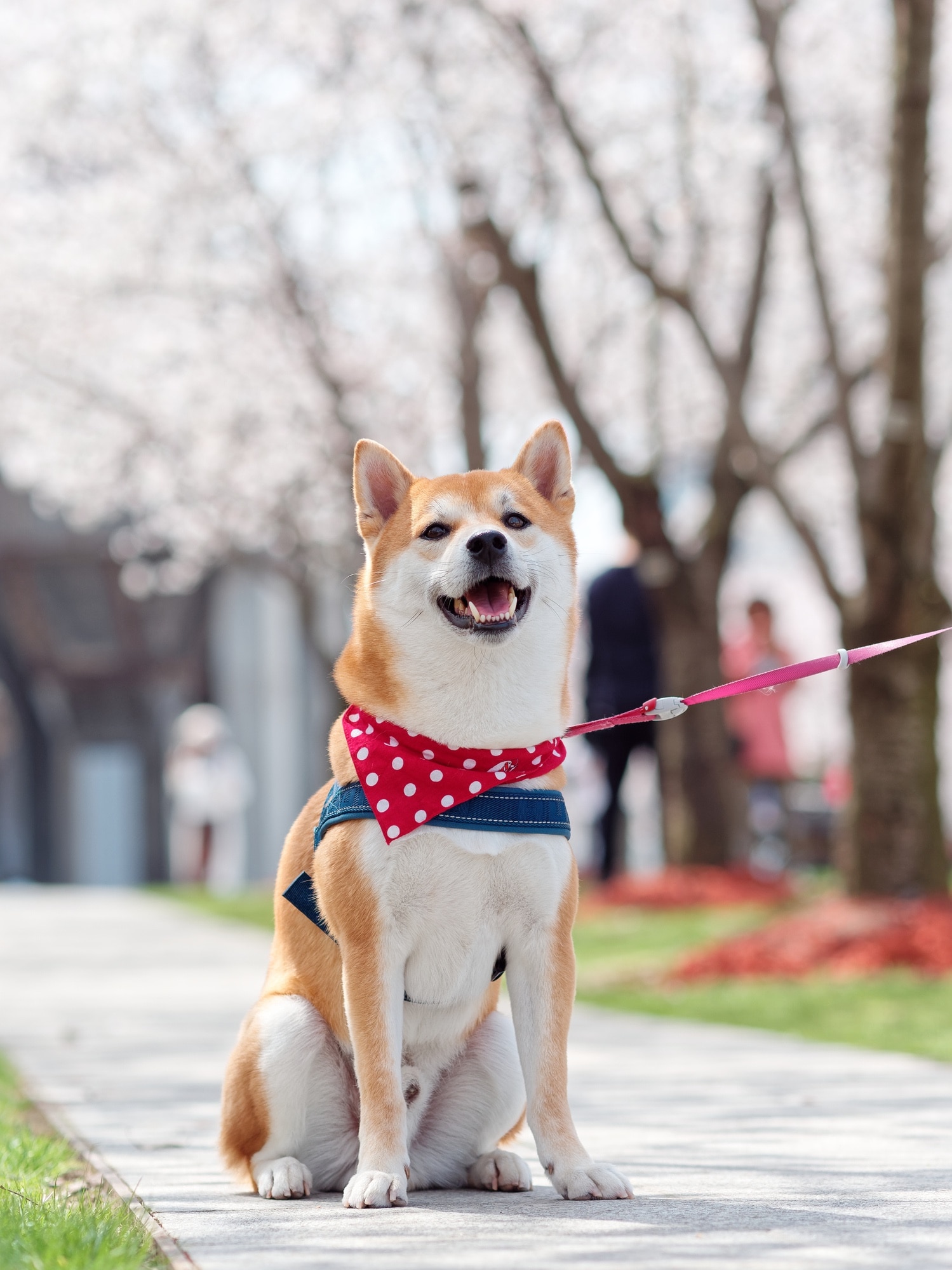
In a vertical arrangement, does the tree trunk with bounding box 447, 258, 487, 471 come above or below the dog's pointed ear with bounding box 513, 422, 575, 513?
above

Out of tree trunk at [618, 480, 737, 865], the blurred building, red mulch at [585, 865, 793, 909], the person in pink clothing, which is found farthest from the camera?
the blurred building

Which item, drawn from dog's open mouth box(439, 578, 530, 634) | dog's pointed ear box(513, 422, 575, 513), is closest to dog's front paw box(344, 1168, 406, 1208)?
dog's open mouth box(439, 578, 530, 634)

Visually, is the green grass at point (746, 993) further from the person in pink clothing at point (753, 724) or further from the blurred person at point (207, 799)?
the blurred person at point (207, 799)

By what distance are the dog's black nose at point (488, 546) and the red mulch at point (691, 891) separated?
7379 millimetres

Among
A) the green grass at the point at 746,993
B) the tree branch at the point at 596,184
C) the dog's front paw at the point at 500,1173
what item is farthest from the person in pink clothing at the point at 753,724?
the dog's front paw at the point at 500,1173

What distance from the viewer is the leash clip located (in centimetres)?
390

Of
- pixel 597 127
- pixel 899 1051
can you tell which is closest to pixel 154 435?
pixel 597 127

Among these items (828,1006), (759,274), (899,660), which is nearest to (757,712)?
(759,274)

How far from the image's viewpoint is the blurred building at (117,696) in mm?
24281

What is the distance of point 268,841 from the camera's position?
24516mm

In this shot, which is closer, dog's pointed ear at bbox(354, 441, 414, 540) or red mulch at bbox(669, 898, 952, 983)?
dog's pointed ear at bbox(354, 441, 414, 540)

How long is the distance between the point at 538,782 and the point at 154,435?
1501 centimetres

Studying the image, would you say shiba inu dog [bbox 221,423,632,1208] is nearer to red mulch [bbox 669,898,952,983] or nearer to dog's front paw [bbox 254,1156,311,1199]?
dog's front paw [bbox 254,1156,311,1199]

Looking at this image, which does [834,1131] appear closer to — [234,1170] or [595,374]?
[234,1170]
